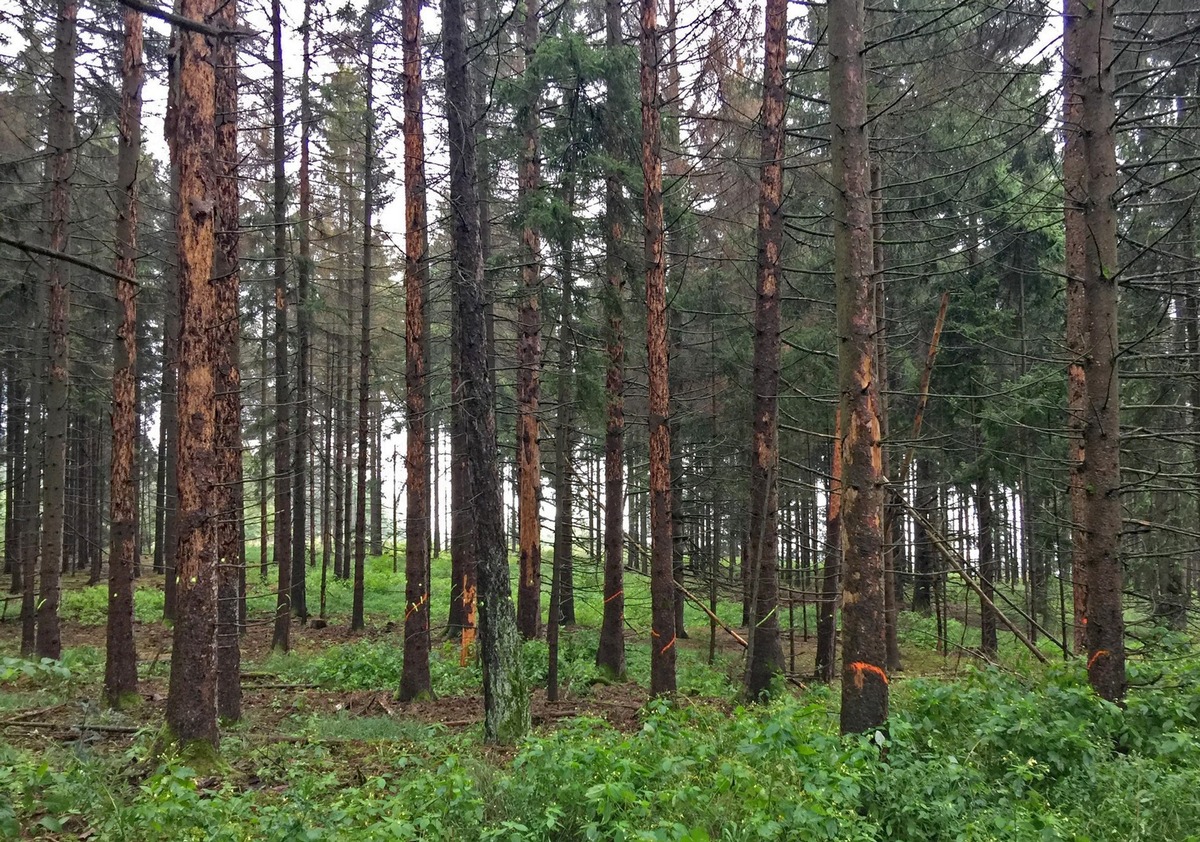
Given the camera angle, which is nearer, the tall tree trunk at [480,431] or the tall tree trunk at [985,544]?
the tall tree trunk at [480,431]

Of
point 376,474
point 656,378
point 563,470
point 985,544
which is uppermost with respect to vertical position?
point 656,378

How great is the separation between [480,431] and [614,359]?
15.3ft

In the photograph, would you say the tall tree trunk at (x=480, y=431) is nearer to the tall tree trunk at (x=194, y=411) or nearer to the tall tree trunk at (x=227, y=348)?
the tall tree trunk at (x=227, y=348)

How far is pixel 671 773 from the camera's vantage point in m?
5.29

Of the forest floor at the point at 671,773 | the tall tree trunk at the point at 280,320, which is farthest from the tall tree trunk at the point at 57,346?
the tall tree trunk at the point at 280,320

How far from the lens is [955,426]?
63.4 feet

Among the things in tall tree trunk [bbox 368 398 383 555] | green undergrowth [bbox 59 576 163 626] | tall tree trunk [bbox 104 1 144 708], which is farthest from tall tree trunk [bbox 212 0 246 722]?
tall tree trunk [bbox 368 398 383 555]

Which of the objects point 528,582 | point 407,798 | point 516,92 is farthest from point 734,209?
point 407,798

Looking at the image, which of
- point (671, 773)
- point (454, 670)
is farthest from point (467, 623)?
point (671, 773)

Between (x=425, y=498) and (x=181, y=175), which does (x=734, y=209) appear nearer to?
(x=425, y=498)

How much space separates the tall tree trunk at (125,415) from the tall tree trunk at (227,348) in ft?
5.42

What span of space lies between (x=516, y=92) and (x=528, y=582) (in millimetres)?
9884

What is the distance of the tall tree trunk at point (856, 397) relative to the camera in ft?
19.9

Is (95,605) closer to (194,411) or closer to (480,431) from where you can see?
(194,411)
